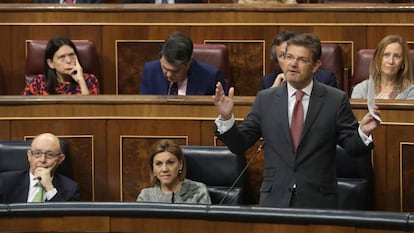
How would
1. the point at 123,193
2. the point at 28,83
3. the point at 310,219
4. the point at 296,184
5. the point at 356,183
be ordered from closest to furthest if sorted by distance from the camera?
the point at 310,219 → the point at 296,184 → the point at 356,183 → the point at 123,193 → the point at 28,83

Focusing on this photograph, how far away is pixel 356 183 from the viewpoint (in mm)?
2850

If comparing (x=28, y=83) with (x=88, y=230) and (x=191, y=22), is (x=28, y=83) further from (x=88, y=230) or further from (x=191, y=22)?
(x=88, y=230)

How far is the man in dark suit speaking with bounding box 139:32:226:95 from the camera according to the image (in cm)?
324

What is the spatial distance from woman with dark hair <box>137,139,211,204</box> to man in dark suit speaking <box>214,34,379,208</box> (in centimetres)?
33

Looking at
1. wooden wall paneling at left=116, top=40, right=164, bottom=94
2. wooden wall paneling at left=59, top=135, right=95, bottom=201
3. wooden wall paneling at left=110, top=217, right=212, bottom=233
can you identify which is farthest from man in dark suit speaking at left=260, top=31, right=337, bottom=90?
wooden wall paneling at left=110, top=217, right=212, bottom=233

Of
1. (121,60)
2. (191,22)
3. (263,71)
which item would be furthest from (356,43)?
(121,60)

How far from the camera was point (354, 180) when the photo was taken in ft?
9.43

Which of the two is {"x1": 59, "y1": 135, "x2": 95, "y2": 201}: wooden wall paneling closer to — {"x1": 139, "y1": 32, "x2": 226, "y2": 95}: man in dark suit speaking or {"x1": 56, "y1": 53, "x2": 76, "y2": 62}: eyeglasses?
{"x1": 139, "y1": 32, "x2": 226, "y2": 95}: man in dark suit speaking

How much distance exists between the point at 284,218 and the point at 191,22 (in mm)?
1751

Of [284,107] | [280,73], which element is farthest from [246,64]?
[284,107]

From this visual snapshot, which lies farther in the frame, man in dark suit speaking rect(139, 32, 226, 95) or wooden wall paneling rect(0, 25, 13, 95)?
wooden wall paneling rect(0, 25, 13, 95)

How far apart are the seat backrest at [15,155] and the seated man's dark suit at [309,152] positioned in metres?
0.71

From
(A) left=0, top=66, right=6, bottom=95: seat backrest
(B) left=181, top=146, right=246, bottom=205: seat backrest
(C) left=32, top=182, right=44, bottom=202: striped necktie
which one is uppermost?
(A) left=0, top=66, right=6, bottom=95: seat backrest

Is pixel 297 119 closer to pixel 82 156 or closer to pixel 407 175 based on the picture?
pixel 407 175
